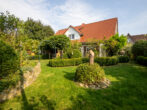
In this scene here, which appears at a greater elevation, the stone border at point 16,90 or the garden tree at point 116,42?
the garden tree at point 116,42

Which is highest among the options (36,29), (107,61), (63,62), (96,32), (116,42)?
(36,29)

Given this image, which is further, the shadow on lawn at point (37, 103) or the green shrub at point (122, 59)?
the green shrub at point (122, 59)

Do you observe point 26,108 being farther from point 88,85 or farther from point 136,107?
point 136,107

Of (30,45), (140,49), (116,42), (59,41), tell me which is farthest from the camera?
(59,41)

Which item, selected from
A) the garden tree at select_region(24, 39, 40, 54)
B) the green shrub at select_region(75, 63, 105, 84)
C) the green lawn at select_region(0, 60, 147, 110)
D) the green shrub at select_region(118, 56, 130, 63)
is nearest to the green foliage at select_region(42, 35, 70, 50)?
the garden tree at select_region(24, 39, 40, 54)

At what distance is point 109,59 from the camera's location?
8.62m

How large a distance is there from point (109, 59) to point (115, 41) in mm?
3919

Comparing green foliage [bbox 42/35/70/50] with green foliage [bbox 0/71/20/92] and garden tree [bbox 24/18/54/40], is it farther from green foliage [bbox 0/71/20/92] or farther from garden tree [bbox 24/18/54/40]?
garden tree [bbox 24/18/54/40]

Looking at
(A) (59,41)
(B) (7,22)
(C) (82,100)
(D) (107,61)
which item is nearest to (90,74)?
(C) (82,100)

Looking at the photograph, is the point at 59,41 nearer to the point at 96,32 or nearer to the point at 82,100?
the point at 96,32

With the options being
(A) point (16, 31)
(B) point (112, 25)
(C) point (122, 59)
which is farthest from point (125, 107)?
(B) point (112, 25)

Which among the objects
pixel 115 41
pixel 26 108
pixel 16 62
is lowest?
pixel 26 108

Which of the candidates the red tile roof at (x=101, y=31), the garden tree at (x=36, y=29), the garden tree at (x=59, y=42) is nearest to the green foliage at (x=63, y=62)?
the red tile roof at (x=101, y=31)

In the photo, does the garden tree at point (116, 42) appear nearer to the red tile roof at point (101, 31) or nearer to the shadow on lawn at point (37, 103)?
the red tile roof at point (101, 31)
